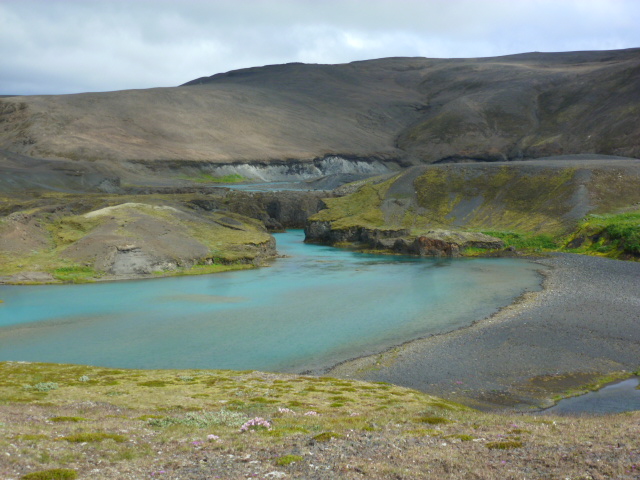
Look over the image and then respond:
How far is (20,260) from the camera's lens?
199 ft

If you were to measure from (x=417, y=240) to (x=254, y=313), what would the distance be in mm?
36758

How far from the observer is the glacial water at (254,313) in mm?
35906

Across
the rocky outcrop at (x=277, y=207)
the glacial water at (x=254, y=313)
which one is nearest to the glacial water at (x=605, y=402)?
the glacial water at (x=254, y=313)

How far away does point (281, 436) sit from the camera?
17703mm

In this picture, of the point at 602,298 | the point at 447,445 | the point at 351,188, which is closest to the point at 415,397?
the point at 447,445

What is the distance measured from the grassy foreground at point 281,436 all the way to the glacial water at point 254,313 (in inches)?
347

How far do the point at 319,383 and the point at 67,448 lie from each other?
1439cm

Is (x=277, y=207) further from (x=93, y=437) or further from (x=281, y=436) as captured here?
(x=93, y=437)

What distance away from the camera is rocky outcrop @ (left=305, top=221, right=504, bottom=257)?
7556 centimetres

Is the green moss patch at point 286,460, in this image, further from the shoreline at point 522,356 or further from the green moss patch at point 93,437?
the shoreline at point 522,356

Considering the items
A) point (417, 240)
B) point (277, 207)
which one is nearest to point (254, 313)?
point (417, 240)

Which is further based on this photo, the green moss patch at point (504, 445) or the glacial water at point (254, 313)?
the glacial water at point (254, 313)

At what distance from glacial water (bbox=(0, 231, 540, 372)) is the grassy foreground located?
28.9 feet

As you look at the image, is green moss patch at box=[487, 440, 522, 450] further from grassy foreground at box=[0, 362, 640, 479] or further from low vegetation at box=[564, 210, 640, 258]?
low vegetation at box=[564, 210, 640, 258]
